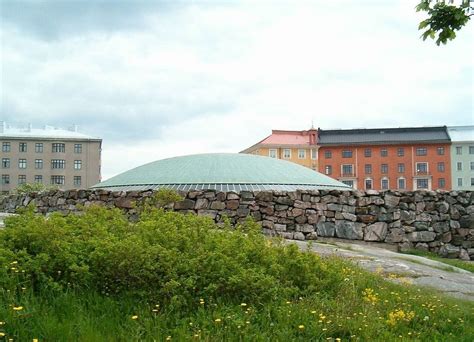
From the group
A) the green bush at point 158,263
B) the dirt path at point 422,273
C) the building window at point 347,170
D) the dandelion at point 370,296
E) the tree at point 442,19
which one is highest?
the building window at point 347,170

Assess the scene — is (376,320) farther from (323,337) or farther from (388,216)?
(388,216)

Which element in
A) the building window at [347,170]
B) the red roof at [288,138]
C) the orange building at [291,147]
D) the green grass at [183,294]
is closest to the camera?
the green grass at [183,294]

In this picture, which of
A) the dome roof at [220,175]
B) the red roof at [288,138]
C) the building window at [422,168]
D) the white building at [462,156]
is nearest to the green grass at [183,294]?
the dome roof at [220,175]

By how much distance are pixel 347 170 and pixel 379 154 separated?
416cm

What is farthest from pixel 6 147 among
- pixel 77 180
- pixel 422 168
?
pixel 422 168

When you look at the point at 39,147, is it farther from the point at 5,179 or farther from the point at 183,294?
the point at 183,294

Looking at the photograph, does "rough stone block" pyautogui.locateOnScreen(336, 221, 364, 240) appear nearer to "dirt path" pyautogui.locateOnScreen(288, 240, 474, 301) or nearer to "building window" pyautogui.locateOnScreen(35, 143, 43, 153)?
"dirt path" pyautogui.locateOnScreen(288, 240, 474, 301)

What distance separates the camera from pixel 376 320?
14.7 ft

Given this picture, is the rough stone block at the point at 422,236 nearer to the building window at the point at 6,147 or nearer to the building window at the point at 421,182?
the building window at the point at 421,182

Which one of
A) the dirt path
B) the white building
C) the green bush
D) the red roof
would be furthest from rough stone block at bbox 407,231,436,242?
the white building

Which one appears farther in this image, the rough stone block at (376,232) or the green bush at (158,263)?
the rough stone block at (376,232)

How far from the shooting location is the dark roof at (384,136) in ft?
211

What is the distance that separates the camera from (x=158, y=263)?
15.1ft

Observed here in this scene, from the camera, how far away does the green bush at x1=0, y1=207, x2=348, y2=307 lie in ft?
14.9
